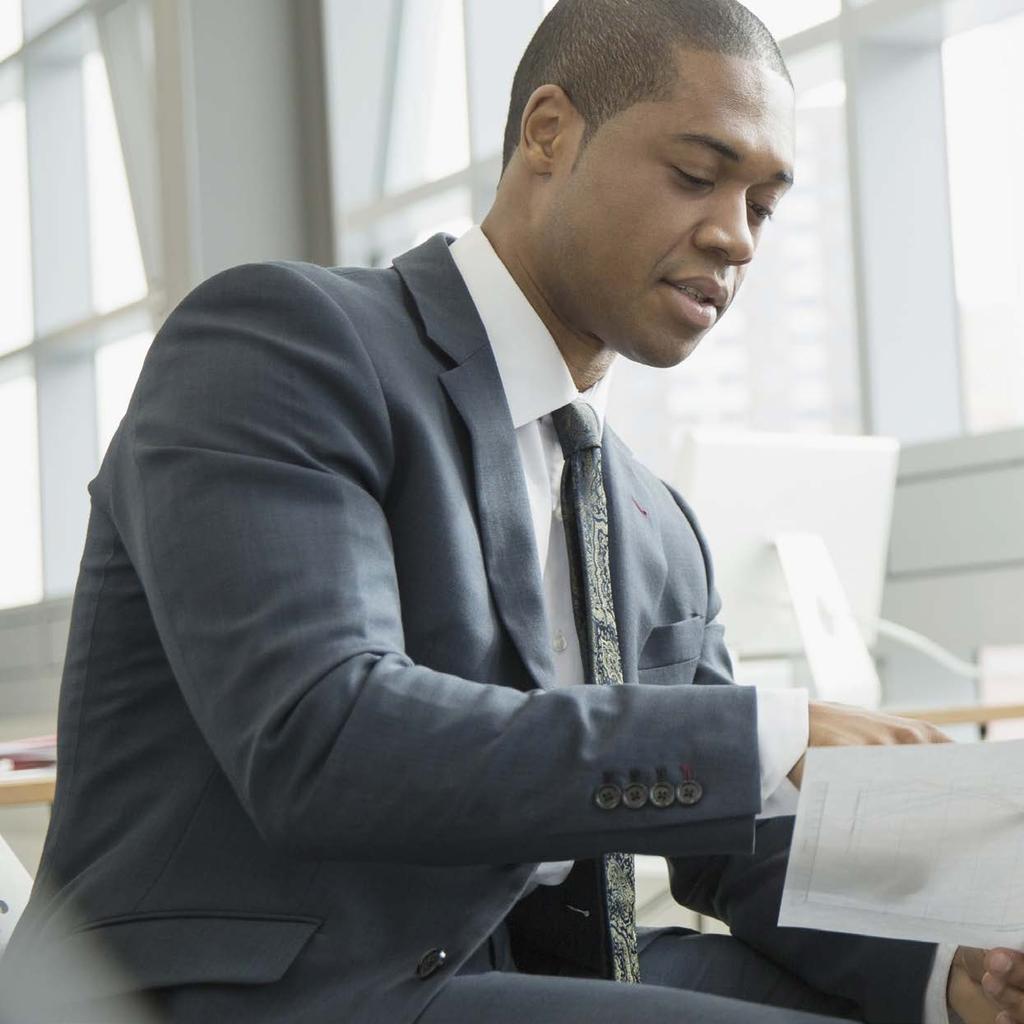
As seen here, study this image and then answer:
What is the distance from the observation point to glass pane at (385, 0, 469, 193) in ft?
14.6

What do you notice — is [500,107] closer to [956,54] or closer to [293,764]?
[956,54]

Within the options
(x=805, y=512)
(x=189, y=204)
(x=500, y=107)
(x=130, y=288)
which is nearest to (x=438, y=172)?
(x=500, y=107)

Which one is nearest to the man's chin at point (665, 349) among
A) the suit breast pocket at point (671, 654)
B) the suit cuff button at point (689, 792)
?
the suit breast pocket at point (671, 654)

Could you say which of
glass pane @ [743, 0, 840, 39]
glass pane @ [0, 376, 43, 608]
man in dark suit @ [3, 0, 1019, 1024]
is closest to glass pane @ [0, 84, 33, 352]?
glass pane @ [0, 376, 43, 608]

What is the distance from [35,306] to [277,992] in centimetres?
337


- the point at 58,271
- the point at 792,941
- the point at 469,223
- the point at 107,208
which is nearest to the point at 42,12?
the point at 107,208

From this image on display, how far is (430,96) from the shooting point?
180 inches

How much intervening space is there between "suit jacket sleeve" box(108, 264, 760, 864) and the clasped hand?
8cm

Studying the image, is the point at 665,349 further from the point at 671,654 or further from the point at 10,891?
the point at 10,891

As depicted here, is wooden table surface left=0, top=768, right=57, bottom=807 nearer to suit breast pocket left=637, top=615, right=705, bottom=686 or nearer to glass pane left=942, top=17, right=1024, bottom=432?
suit breast pocket left=637, top=615, right=705, bottom=686

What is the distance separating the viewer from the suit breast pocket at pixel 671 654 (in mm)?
1295

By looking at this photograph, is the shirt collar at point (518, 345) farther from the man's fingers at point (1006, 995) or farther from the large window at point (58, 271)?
the large window at point (58, 271)

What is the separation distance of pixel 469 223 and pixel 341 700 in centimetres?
370

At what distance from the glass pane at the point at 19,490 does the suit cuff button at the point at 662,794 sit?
3211 millimetres
